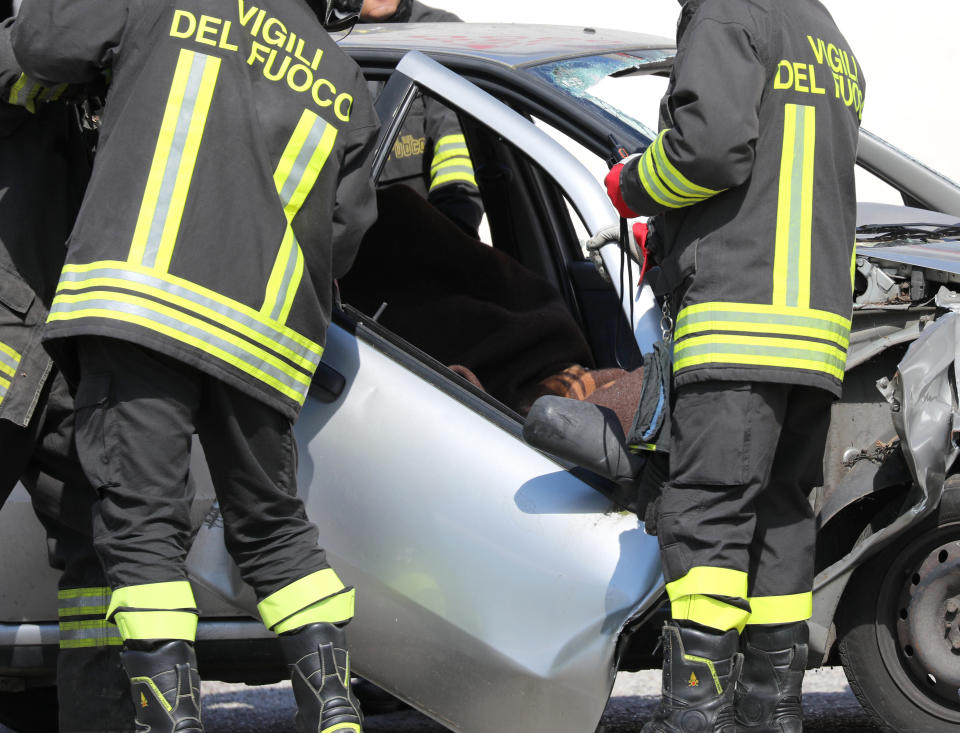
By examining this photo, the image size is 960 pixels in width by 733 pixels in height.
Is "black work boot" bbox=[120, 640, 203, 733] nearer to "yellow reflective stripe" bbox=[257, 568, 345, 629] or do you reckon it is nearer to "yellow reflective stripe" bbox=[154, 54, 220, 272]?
"yellow reflective stripe" bbox=[257, 568, 345, 629]

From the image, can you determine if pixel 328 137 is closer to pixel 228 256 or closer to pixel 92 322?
pixel 228 256

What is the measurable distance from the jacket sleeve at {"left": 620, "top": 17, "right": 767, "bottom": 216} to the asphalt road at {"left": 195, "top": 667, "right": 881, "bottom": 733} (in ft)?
5.72

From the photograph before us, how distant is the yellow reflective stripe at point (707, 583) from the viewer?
2.56m

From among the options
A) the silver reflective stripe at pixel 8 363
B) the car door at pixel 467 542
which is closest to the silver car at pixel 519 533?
the car door at pixel 467 542

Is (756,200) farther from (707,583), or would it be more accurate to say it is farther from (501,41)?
(501,41)

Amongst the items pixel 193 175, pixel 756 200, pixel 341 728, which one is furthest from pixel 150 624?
pixel 756 200

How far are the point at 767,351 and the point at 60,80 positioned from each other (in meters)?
1.39

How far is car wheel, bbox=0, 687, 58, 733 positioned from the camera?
11.3 ft

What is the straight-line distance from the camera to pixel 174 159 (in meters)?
2.40

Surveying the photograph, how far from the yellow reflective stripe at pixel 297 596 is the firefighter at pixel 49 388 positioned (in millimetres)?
492

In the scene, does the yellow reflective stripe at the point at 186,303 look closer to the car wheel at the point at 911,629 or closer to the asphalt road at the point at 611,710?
the car wheel at the point at 911,629

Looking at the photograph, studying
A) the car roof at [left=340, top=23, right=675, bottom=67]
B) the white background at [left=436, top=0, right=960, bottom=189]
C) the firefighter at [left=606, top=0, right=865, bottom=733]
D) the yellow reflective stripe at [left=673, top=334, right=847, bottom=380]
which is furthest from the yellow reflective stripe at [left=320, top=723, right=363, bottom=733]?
the white background at [left=436, top=0, right=960, bottom=189]

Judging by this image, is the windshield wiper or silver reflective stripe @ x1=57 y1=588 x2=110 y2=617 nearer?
silver reflective stripe @ x1=57 y1=588 x2=110 y2=617

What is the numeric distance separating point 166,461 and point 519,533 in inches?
27.8
